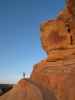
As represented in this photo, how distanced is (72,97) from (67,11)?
10559mm

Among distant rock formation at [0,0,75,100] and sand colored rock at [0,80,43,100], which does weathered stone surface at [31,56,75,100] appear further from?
sand colored rock at [0,80,43,100]

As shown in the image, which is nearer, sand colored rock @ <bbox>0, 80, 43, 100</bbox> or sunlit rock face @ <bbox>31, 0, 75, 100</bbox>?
sand colored rock @ <bbox>0, 80, 43, 100</bbox>

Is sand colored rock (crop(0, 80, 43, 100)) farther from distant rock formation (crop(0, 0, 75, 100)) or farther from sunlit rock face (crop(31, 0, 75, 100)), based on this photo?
sunlit rock face (crop(31, 0, 75, 100))

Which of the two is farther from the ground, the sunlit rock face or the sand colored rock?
the sunlit rock face

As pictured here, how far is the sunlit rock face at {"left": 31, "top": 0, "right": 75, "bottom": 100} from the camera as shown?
70.4 ft

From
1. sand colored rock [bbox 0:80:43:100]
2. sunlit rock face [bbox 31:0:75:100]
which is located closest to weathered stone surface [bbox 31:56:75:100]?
sunlit rock face [bbox 31:0:75:100]

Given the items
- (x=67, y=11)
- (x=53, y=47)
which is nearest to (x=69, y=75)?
(x=53, y=47)

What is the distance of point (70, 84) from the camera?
21.2m

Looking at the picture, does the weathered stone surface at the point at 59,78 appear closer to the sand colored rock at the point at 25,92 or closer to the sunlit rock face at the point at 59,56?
the sunlit rock face at the point at 59,56

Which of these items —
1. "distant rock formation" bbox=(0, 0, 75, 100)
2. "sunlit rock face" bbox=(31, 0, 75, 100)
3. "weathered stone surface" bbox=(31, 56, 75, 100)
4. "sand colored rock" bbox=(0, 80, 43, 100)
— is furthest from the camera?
"sunlit rock face" bbox=(31, 0, 75, 100)

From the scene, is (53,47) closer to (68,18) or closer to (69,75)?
(68,18)

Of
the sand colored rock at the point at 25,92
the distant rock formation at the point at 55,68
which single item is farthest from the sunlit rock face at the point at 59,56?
the sand colored rock at the point at 25,92

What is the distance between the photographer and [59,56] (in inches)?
949

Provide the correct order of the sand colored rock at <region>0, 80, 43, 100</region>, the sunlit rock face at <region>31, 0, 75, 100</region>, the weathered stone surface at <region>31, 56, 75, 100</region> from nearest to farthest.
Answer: the sand colored rock at <region>0, 80, 43, 100</region> → the weathered stone surface at <region>31, 56, 75, 100</region> → the sunlit rock face at <region>31, 0, 75, 100</region>
